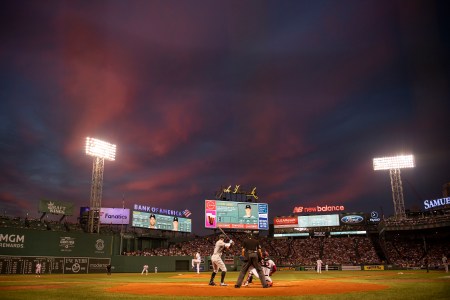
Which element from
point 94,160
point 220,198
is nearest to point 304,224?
point 220,198

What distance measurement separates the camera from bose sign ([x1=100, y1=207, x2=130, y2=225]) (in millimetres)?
68500

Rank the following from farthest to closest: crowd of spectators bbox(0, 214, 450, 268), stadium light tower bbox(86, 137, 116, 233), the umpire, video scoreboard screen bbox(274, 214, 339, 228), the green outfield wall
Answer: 1. video scoreboard screen bbox(274, 214, 339, 228)
2. crowd of spectators bbox(0, 214, 450, 268)
3. stadium light tower bbox(86, 137, 116, 233)
4. the green outfield wall
5. the umpire

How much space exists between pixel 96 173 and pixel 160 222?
25.8m

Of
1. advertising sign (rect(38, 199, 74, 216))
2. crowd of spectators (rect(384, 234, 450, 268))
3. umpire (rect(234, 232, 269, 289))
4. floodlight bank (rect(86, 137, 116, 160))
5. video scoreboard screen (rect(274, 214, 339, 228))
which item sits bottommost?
crowd of spectators (rect(384, 234, 450, 268))

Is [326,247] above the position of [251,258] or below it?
below

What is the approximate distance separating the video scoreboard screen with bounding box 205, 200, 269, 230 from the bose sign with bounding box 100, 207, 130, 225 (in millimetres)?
15340

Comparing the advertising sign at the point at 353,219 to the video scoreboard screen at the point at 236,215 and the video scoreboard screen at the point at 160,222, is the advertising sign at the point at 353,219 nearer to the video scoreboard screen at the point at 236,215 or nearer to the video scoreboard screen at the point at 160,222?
the video scoreboard screen at the point at 236,215

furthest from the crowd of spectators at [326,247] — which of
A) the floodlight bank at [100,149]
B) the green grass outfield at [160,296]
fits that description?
the green grass outfield at [160,296]

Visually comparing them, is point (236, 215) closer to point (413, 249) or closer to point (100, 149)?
point (413, 249)

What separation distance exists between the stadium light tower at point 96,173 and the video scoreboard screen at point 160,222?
16.9 metres

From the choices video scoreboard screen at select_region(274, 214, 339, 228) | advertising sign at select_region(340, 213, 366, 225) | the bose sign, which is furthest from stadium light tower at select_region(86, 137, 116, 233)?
advertising sign at select_region(340, 213, 366, 225)

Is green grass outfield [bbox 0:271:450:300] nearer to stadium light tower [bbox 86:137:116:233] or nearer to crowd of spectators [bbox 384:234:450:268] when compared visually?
stadium light tower [bbox 86:137:116:233]

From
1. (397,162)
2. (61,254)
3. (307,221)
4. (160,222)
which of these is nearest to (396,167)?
(397,162)

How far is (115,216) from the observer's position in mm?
68750
